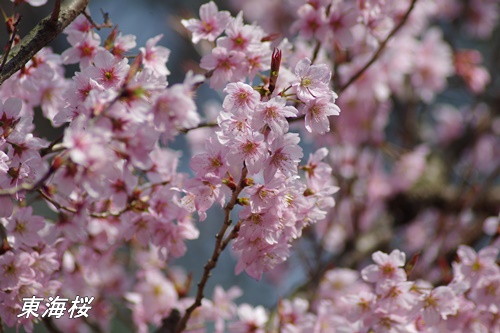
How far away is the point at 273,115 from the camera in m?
1.26

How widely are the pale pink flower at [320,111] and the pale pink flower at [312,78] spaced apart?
0.06 ft

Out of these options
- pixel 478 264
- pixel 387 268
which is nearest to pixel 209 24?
pixel 387 268

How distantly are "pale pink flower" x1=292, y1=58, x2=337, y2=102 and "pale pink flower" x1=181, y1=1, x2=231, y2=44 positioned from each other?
377 millimetres

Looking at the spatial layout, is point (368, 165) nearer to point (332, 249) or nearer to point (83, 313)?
point (332, 249)

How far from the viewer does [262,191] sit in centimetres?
131

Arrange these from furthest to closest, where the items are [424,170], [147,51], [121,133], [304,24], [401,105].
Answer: [401,105] → [424,170] → [304,24] → [147,51] → [121,133]

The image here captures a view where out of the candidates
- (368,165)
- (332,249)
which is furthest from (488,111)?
(332,249)

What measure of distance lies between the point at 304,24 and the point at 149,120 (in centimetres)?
94

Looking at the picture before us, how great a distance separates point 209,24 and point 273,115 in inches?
20.4

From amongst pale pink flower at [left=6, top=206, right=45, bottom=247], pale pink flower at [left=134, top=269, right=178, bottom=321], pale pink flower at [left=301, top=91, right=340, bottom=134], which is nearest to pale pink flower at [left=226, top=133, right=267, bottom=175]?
pale pink flower at [left=301, top=91, right=340, bottom=134]

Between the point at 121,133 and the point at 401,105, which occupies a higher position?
the point at 121,133

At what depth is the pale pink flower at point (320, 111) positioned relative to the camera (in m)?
1.34

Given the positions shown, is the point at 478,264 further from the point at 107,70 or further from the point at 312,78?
the point at 107,70

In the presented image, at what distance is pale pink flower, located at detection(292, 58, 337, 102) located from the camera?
1.33m
